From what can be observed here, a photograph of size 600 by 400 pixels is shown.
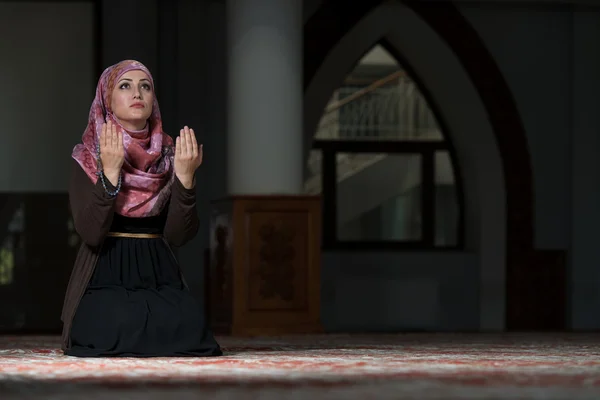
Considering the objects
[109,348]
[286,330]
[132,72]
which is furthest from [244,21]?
[109,348]

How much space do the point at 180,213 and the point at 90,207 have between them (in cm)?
38

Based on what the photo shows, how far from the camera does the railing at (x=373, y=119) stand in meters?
10.6

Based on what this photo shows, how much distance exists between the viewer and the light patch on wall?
390 inches

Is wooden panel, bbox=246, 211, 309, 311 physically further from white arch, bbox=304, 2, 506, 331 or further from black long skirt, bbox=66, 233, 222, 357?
black long skirt, bbox=66, 233, 222, 357

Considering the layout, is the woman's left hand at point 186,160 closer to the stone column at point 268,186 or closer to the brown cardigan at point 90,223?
the brown cardigan at point 90,223

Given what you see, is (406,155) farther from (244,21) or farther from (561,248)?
(244,21)

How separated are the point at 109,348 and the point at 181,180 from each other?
2.37 ft

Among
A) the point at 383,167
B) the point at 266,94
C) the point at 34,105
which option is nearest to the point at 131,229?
the point at 266,94

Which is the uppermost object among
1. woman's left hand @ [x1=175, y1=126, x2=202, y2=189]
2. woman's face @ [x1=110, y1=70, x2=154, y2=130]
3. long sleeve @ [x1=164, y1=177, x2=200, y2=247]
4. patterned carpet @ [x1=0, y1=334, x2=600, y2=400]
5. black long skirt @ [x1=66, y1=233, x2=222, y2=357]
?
woman's face @ [x1=110, y1=70, x2=154, y2=130]

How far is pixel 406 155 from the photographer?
10.8 m

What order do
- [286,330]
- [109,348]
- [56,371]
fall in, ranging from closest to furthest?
[56,371]
[109,348]
[286,330]

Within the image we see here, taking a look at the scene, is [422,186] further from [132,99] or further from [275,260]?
[132,99]

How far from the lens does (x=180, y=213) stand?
493cm

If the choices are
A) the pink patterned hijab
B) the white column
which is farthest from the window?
the pink patterned hijab
